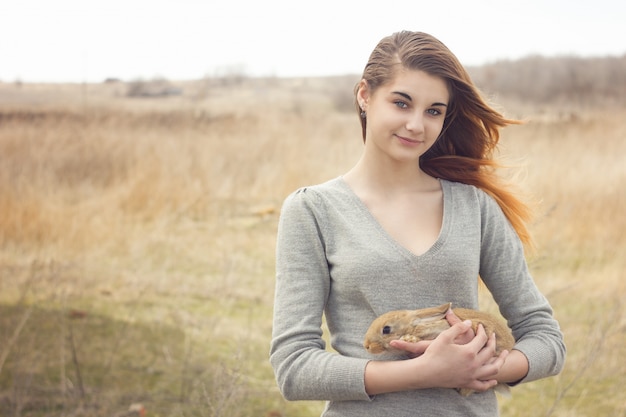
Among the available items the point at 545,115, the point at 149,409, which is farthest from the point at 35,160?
the point at 545,115

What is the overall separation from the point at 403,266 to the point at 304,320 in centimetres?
27

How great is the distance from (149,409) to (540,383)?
2394 millimetres

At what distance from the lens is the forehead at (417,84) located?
1749mm

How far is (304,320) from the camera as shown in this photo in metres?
1.65

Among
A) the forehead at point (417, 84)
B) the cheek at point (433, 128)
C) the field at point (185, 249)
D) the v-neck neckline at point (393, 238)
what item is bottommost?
the field at point (185, 249)

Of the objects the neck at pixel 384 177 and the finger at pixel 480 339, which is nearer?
the finger at pixel 480 339

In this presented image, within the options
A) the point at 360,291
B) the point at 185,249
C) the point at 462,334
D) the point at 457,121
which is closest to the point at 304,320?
the point at 360,291

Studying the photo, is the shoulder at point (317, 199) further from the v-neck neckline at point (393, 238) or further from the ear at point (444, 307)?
the ear at point (444, 307)

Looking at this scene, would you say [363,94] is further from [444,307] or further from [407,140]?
[444,307]

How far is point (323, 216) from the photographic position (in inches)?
68.4

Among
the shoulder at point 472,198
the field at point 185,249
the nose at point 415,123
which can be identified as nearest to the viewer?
the nose at point 415,123

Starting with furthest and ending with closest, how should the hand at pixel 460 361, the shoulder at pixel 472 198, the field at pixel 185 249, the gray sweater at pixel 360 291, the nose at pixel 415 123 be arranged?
the field at pixel 185 249 → the shoulder at pixel 472 198 → the nose at pixel 415 123 → the gray sweater at pixel 360 291 → the hand at pixel 460 361

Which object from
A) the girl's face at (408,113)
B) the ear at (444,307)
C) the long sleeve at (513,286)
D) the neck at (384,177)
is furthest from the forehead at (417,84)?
the ear at (444,307)

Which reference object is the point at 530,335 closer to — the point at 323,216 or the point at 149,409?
the point at 323,216
